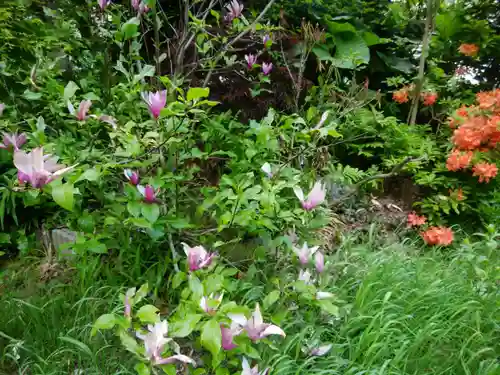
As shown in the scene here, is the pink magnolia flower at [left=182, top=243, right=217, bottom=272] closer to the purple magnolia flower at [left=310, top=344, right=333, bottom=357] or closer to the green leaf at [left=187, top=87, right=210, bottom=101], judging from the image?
the green leaf at [left=187, top=87, right=210, bottom=101]

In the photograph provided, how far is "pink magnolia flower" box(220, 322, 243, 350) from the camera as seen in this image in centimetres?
98

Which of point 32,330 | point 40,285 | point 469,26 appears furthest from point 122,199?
point 469,26

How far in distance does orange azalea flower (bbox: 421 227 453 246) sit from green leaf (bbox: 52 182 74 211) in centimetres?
252

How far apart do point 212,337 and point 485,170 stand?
2556 millimetres

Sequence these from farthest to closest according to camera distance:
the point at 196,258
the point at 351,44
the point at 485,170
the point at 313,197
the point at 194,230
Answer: the point at 351,44 < the point at 485,170 < the point at 194,230 < the point at 313,197 < the point at 196,258

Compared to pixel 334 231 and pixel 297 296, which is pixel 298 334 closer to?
pixel 297 296

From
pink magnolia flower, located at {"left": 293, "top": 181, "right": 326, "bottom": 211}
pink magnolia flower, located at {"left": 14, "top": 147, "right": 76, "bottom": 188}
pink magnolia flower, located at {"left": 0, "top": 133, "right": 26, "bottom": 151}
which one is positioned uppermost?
pink magnolia flower, located at {"left": 14, "top": 147, "right": 76, "bottom": 188}

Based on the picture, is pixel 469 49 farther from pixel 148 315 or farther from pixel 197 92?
pixel 148 315

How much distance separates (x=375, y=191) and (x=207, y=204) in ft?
7.57

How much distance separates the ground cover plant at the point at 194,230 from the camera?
1157mm

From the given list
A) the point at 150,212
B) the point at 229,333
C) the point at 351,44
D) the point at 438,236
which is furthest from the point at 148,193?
the point at 351,44

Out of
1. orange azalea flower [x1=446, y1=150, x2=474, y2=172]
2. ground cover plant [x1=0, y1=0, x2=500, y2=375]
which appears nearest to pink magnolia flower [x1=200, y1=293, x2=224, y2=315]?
ground cover plant [x1=0, y1=0, x2=500, y2=375]

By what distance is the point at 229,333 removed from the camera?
0.98 metres

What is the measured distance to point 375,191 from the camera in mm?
3473
